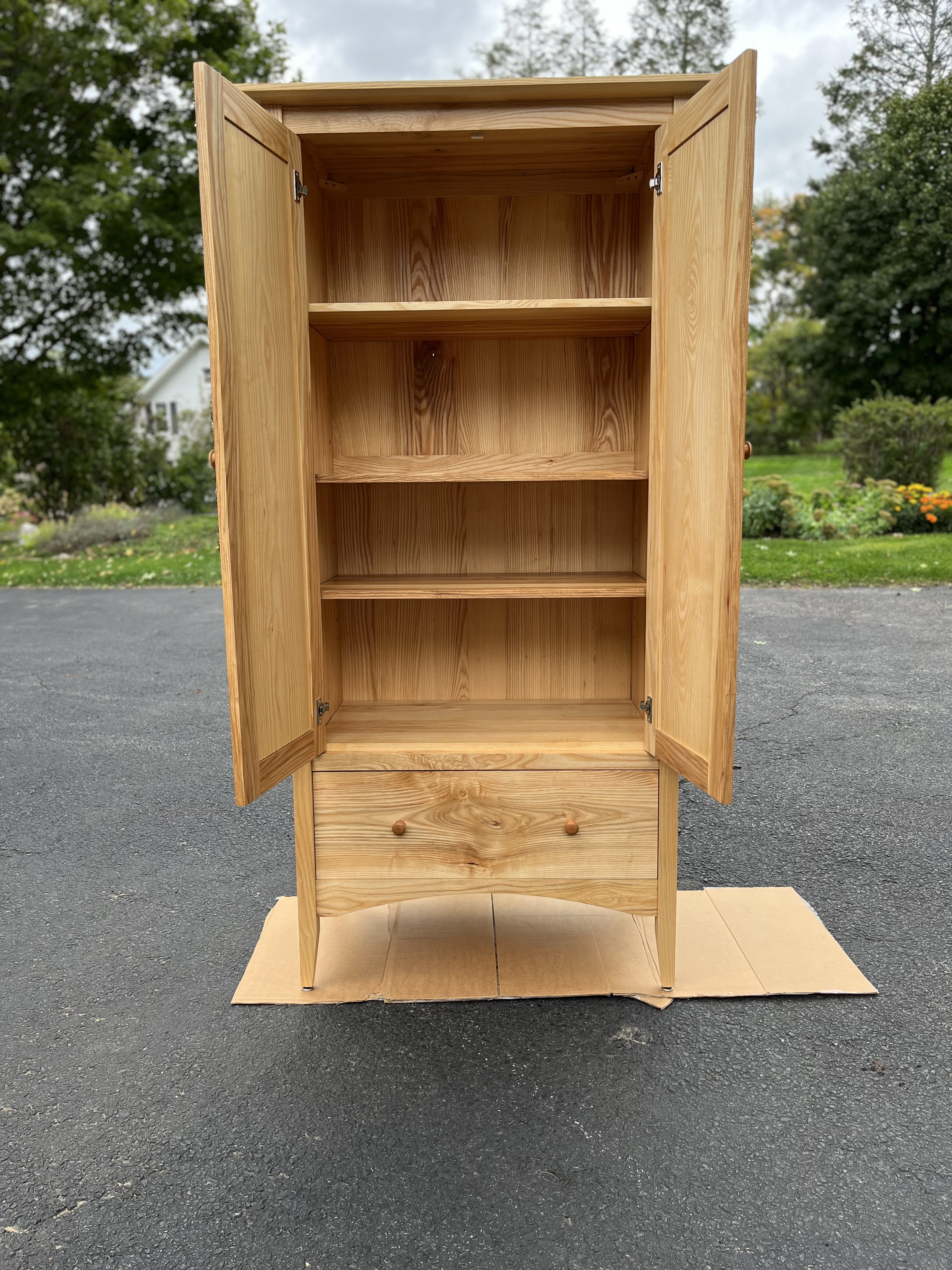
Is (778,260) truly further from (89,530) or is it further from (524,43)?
(89,530)

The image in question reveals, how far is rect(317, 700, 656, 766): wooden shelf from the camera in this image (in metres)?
2.25

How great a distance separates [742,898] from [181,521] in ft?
32.5

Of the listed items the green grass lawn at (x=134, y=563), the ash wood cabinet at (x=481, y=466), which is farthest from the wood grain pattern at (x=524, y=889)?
the green grass lawn at (x=134, y=563)

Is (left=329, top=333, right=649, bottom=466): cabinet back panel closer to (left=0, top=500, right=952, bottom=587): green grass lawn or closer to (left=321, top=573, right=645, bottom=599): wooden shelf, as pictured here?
(left=321, top=573, right=645, bottom=599): wooden shelf

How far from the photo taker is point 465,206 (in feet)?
8.33

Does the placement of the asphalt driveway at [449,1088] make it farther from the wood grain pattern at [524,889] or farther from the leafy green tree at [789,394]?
the leafy green tree at [789,394]

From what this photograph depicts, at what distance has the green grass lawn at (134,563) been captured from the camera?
857 centimetres

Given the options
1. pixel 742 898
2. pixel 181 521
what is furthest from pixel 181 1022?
pixel 181 521

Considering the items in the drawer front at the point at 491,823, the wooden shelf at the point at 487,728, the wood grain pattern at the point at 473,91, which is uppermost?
the wood grain pattern at the point at 473,91

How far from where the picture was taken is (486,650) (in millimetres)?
2703

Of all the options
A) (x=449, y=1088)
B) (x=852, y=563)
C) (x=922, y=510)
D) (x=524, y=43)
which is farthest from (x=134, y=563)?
(x=524, y=43)

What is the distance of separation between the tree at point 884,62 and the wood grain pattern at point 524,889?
18374 mm

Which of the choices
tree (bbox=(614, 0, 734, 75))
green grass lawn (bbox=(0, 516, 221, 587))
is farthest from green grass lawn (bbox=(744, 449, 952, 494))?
tree (bbox=(614, 0, 734, 75))

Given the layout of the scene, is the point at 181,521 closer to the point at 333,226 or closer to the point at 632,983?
the point at 333,226
